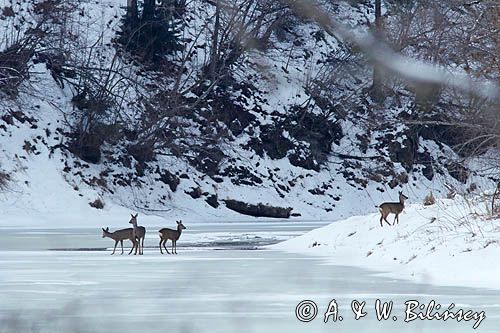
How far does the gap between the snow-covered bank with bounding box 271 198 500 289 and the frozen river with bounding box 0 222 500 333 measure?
2.48 feet

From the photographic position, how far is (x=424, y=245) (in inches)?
617

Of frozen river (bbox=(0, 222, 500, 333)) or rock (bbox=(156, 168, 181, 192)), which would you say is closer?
frozen river (bbox=(0, 222, 500, 333))

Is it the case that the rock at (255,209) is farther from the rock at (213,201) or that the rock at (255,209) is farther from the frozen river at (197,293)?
the frozen river at (197,293)

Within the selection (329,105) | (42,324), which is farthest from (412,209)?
(329,105)

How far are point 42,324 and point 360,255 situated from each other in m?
9.16

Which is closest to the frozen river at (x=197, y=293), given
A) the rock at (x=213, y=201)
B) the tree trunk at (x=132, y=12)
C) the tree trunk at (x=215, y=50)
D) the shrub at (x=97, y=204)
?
the shrub at (x=97, y=204)

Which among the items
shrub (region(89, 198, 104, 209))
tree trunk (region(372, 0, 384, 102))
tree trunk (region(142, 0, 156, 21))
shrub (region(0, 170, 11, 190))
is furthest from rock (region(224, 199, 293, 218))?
tree trunk (region(372, 0, 384, 102))

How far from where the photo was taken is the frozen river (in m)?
9.34

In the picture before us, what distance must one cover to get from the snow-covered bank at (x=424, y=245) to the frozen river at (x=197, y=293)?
757 millimetres

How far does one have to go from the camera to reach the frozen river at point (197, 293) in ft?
30.6

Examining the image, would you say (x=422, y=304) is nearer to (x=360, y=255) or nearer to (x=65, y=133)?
(x=360, y=255)

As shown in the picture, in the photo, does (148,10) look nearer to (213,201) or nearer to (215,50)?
(215,50)

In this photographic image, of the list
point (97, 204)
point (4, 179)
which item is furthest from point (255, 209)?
point (4, 179)

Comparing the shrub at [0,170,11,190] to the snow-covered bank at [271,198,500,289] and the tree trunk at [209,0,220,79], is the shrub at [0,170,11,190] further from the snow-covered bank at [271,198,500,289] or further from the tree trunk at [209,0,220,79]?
the snow-covered bank at [271,198,500,289]
